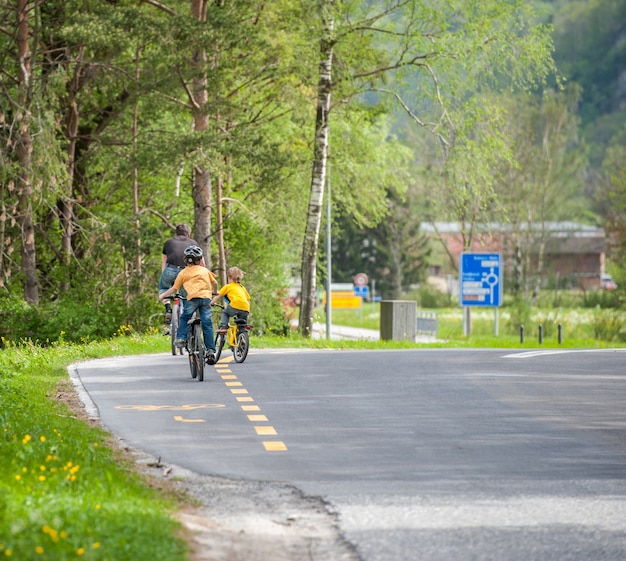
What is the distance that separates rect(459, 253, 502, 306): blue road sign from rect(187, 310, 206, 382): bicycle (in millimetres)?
30350

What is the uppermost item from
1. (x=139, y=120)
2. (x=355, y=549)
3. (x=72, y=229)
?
(x=139, y=120)

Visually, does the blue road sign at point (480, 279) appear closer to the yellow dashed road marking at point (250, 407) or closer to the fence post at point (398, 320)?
the fence post at point (398, 320)

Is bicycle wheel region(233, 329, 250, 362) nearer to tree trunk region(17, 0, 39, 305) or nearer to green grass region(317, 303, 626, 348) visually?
tree trunk region(17, 0, 39, 305)

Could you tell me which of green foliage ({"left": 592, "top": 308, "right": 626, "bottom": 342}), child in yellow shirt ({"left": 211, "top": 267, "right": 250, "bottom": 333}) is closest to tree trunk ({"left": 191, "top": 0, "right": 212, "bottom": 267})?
child in yellow shirt ({"left": 211, "top": 267, "right": 250, "bottom": 333})

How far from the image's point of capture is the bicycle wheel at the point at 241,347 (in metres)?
21.0

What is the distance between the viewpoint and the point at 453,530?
8.15 metres

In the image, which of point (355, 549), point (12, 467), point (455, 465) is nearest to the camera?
point (355, 549)

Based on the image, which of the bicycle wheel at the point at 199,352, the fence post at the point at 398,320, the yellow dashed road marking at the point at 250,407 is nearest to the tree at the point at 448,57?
the fence post at the point at 398,320

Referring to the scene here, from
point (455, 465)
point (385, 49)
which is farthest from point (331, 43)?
point (455, 465)

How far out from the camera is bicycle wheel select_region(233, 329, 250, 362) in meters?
21.0

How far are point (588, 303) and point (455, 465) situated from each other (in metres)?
65.1

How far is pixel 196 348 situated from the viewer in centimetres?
1806

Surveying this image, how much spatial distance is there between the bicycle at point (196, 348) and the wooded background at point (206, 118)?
13.2 m

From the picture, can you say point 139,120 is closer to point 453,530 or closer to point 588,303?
point 453,530
